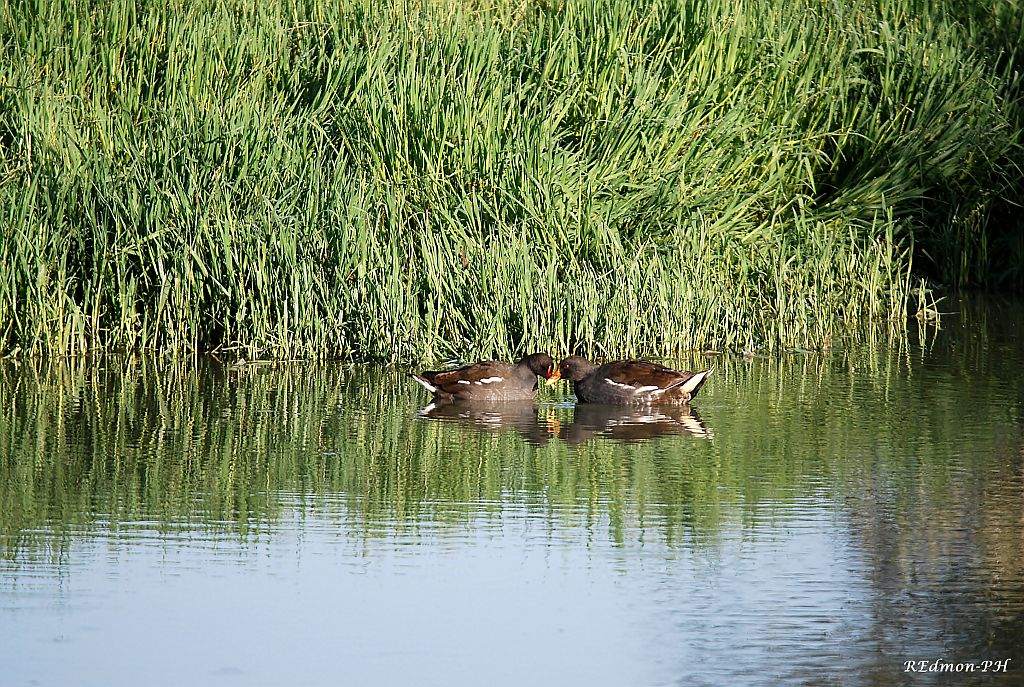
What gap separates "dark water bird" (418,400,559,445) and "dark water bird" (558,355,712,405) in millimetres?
361

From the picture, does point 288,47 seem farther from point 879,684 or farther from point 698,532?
point 879,684

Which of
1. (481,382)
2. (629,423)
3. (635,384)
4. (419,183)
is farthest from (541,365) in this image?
(419,183)

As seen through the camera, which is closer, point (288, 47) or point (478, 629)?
point (478, 629)

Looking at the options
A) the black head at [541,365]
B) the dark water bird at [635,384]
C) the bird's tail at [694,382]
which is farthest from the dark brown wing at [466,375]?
the bird's tail at [694,382]

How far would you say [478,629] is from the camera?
20.0ft

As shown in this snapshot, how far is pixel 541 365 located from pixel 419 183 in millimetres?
2150

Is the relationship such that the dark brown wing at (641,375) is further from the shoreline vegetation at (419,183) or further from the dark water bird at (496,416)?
the shoreline vegetation at (419,183)

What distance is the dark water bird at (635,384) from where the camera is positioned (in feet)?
33.2

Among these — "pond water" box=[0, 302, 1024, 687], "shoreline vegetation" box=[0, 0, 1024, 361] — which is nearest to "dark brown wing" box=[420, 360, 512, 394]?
"pond water" box=[0, 302, 1024, 687]

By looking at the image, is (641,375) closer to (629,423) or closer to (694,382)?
(694,382)

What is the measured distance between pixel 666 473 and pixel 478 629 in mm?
2483

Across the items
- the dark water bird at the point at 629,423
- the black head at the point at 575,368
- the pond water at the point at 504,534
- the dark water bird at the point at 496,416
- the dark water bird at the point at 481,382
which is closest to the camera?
the pond water at the point at 504,534

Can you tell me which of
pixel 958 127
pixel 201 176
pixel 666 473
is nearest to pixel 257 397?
pixel 201 176

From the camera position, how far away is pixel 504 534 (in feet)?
24.0
